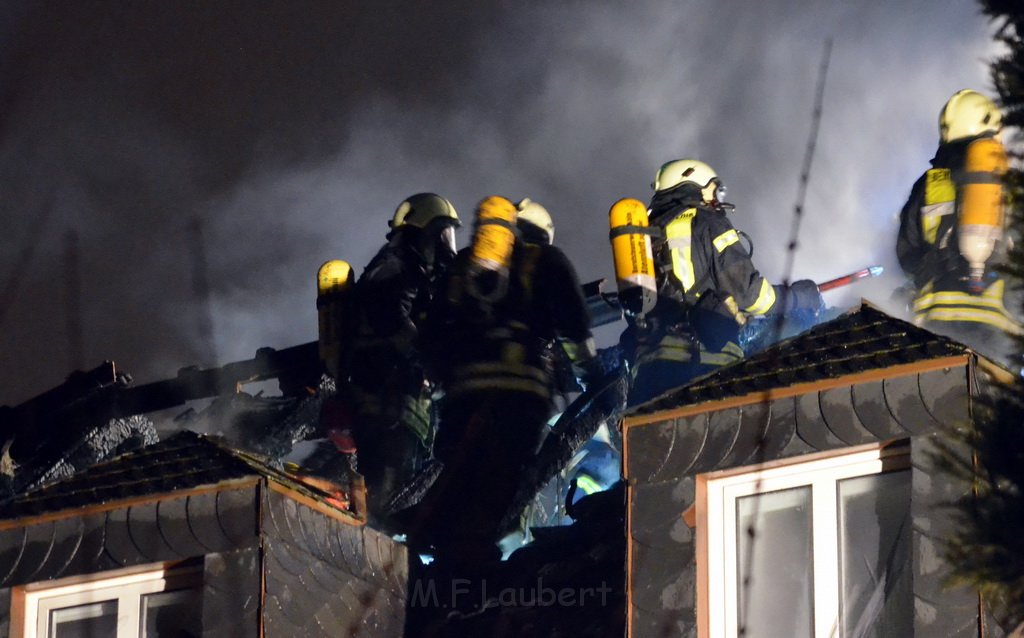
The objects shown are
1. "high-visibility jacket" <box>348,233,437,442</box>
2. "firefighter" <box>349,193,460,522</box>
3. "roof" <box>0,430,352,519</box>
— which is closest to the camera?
"roof" <box>0,430,352,519</box>

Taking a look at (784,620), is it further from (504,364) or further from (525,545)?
(504,364)

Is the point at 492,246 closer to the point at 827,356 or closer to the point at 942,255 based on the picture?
the point at 942,255

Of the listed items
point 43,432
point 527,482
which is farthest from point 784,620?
point 43,432

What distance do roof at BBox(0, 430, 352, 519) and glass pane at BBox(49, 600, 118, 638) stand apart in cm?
58

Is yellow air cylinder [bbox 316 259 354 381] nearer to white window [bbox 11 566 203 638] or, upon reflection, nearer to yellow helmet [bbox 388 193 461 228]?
yellow helmet [bbox 388 193 461 228]

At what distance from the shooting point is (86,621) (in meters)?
13.2

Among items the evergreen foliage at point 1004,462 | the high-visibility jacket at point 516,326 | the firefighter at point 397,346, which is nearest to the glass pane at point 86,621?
the firefighter at point 397,346

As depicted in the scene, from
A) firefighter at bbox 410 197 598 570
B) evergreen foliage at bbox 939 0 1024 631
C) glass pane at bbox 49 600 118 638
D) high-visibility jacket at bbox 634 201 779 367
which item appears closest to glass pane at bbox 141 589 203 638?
glass pane at bbox 49 600 118 638

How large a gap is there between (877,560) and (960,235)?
16.1 ft

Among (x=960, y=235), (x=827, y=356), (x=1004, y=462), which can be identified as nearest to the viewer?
(x=1004, y=462)

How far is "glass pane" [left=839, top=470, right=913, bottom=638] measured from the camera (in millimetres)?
11203


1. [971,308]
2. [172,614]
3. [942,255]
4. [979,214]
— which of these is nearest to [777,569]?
[172,614]

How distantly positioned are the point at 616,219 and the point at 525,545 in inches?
108

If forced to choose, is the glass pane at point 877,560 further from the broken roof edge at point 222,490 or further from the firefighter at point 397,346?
the firefighter at point 397,346
